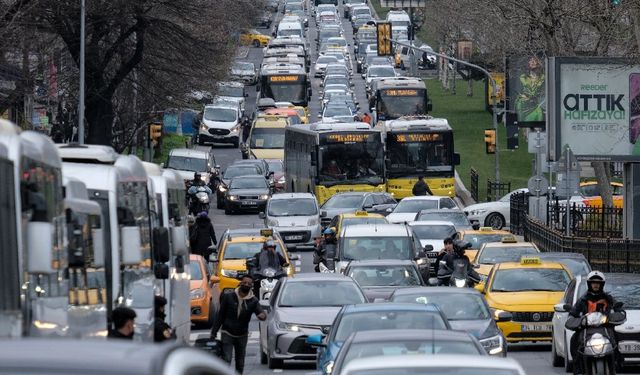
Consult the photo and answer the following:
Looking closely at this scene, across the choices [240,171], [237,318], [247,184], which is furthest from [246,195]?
[237,318]

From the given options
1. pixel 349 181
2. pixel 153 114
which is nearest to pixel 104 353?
pixel 349 181

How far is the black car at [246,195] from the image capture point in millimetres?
59000

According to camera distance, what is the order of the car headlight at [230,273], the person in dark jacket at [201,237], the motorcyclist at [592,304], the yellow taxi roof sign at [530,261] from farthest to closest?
the person in dark jacket at [201,237]
the car headlight at [230,273]
the yellow taxi roof sign at [530,261]
the motorcyclist at [592,304]

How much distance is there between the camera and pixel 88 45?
2128 inches

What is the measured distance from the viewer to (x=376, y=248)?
3189 cm

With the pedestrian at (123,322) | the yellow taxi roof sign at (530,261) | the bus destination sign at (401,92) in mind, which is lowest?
the yellow taxi roof sign at (530,261)

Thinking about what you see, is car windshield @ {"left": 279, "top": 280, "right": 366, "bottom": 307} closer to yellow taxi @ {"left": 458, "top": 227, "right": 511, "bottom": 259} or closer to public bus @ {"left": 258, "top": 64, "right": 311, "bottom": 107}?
yellow taxi @ {"left": 458, "top": 227, "right": 511, "bottom": 259}

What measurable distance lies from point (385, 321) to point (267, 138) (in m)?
57.4

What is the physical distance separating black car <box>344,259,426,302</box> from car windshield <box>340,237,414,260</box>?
402cm

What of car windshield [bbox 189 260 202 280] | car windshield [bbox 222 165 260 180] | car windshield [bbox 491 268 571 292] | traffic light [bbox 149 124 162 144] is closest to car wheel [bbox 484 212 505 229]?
car windshield [bbox 222 165 260 180]

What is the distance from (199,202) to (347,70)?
70835mm

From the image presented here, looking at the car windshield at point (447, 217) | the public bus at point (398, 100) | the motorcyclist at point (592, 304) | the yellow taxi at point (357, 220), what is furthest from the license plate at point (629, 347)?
the public bus at point (398, 100)

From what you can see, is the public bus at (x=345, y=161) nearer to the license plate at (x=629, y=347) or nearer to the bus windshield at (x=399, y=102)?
the bus windshield at (x=399, y=102)

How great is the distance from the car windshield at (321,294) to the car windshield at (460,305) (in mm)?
1252
